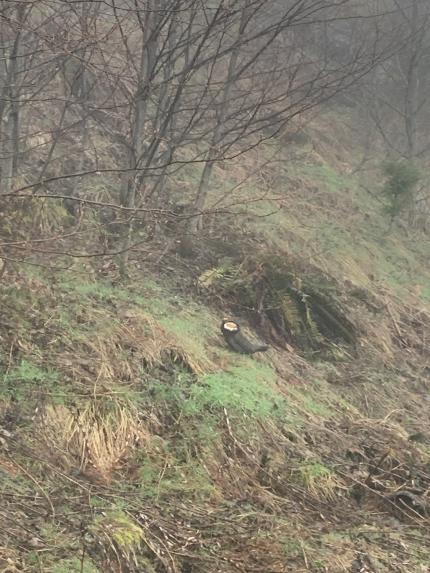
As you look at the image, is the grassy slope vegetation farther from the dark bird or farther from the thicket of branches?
the thicket of branches

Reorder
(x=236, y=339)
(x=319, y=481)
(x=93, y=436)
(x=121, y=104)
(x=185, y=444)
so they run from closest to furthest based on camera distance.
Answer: (x=93, y=436)
(x=185, y=444)
(x=319, y=481)
(x=236, y=339)
(x=121, y=104)

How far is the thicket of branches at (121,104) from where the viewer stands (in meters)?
5.38

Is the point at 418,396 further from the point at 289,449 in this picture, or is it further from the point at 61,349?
the point at 61,349

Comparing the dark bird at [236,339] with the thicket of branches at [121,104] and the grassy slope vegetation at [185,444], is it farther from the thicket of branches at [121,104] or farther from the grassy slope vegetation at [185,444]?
the thicket of branches at [121,104]

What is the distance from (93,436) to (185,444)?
2.29ft

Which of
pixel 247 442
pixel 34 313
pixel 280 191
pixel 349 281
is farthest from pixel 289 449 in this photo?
pixel 280 191

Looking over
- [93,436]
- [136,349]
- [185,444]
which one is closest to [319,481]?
[185,444]

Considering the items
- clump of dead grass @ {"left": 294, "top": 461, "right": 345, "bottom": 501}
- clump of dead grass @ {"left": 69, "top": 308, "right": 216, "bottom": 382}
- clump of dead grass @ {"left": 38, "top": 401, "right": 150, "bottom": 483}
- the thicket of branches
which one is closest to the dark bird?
clump of dead grass @ {"left": 69, "top": 308, "right": 216, "bottom": 382}

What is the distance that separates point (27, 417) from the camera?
167 inches

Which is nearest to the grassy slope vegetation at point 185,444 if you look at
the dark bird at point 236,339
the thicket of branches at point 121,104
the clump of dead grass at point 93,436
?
the clump of dead grass at point 93,436

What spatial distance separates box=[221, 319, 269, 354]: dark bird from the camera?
20.9 feet

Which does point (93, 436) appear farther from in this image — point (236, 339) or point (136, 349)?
point (236, 339)

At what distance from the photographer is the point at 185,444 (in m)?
4.66

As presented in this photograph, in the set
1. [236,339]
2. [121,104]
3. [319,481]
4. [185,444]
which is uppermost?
[121,104]
